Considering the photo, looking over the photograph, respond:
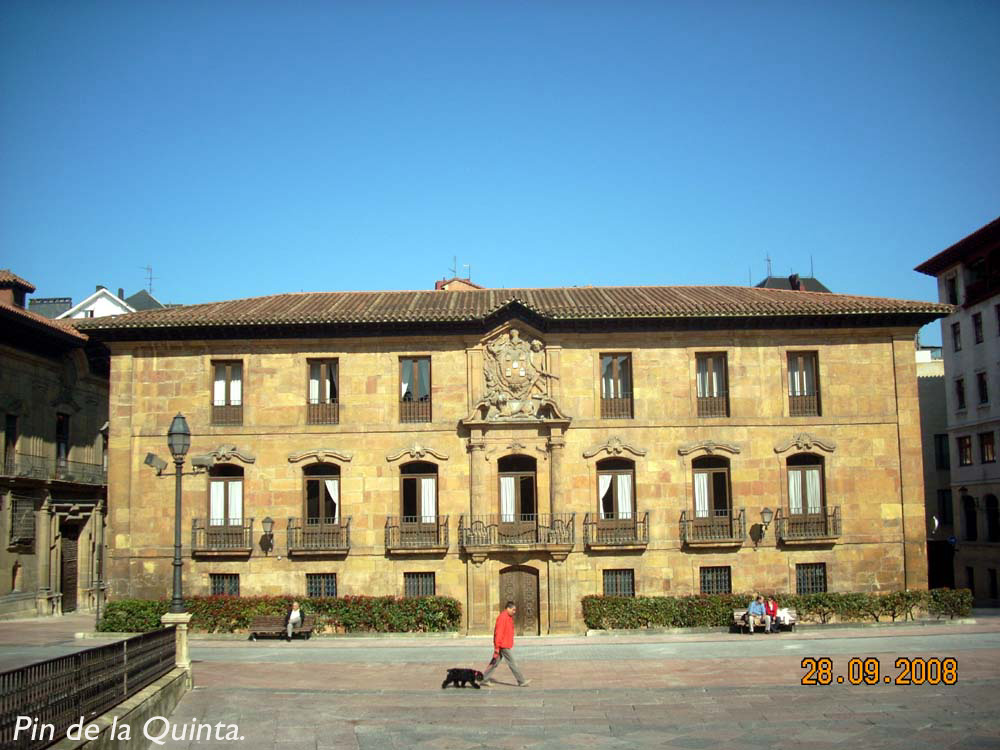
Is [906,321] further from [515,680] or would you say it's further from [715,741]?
[715,741]

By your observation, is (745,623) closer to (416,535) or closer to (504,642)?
(416,535)

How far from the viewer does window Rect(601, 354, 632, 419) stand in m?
31.3

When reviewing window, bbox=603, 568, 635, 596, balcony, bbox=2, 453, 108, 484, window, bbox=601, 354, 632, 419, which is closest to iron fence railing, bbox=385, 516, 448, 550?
window, bbox=603, 568, 635, 596

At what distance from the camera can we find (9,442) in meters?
37.6

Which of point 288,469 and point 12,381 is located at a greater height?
point 12,381

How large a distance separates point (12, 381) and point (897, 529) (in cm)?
3240

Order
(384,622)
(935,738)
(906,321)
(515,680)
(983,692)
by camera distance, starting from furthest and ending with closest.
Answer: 1. (906,321)
2. (384,622)
3. (515,680)
4. (983,692)
5. (935,738)

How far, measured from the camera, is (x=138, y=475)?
103ft

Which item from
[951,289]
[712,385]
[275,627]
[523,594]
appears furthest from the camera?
[951,289]

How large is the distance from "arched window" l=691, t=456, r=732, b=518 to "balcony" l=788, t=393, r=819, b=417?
2838 mm

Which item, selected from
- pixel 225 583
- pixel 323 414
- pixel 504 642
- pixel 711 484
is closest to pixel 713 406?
pixel 711 484

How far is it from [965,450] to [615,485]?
24704 mm

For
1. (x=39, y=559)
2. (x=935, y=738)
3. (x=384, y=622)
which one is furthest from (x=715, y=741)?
(x=39, y=559)

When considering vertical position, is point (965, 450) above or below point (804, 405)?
below
